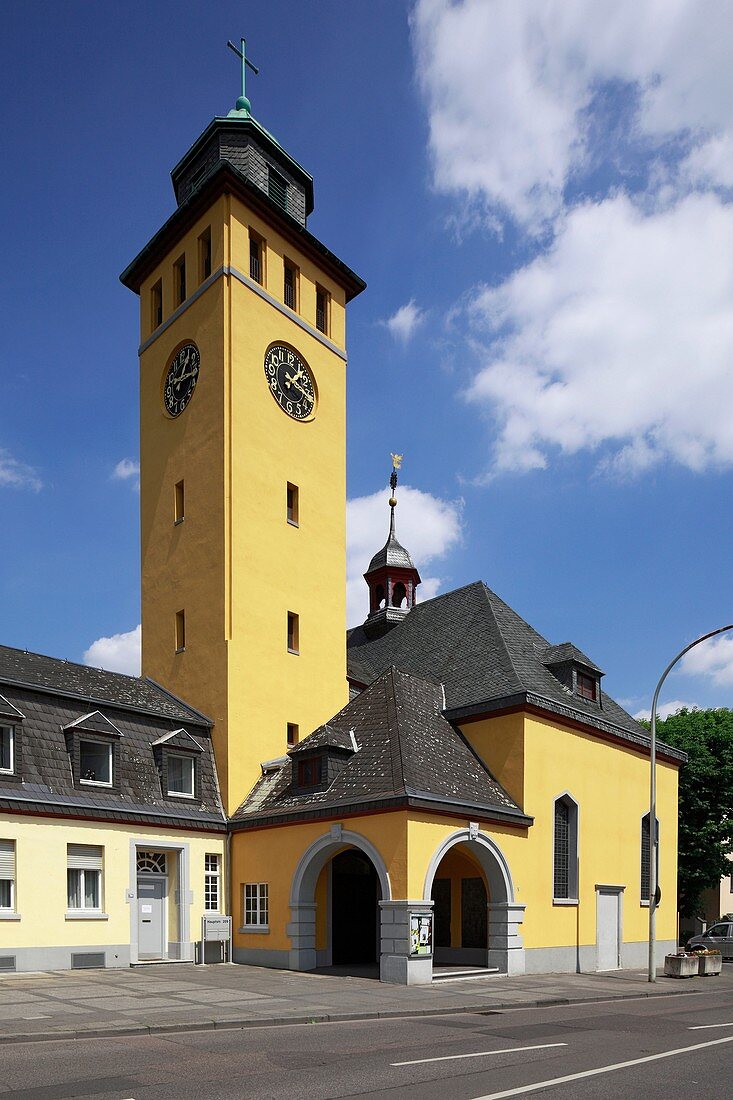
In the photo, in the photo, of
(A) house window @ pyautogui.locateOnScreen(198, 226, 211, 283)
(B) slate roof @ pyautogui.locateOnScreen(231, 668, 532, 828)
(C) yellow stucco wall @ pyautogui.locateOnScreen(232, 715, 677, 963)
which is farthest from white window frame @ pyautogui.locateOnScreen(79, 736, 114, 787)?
(A) house window @ pyautogui.locateOnScreen(198, 226, 211, 283)

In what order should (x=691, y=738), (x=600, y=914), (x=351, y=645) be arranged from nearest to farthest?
(x=600, y=914) < (x=351, y=645) < (x=691, y=738)

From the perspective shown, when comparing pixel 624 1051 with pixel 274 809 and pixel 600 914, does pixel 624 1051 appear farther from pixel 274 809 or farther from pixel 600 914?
pixel 600 914

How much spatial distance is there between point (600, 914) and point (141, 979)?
15110 mm

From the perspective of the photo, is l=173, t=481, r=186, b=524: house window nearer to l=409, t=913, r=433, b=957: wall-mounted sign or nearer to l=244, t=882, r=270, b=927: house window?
l=244, t=882, r=270, b=927: house window

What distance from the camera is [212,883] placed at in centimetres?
2747

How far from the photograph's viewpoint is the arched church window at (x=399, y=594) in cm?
4575

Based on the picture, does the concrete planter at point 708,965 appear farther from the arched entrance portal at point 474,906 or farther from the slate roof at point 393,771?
the slate roof at point 393,771

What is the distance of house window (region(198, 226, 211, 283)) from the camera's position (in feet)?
109

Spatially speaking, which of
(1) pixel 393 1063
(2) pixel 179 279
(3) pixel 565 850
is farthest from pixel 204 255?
(1) pixel 393 1063

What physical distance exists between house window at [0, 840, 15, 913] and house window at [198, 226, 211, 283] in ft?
63.8

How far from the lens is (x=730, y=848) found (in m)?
44.4

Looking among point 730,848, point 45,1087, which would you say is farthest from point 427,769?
point 730,848

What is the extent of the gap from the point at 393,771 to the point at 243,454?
11.8 m

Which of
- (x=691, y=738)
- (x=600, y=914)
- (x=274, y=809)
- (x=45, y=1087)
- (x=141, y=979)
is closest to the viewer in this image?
(x=45, y=1087)
